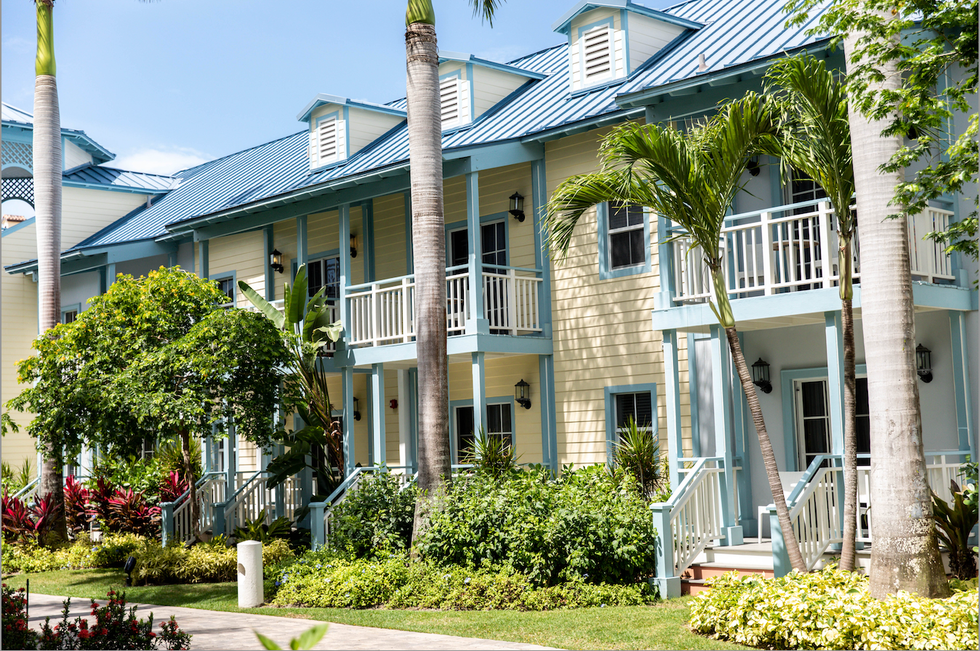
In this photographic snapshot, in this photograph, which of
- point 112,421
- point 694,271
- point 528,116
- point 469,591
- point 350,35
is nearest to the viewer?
point 469,591

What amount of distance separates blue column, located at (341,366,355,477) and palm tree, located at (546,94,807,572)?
7.68 m

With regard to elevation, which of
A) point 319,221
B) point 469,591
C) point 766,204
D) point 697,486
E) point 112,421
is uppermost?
point 319,221

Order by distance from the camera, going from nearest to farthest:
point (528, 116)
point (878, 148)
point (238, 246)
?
point (878, 148) → point (528, 116) → point (238, 246)

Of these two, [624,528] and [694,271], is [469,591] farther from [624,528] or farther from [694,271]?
[694,271]

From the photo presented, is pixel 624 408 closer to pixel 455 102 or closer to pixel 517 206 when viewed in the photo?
pixel 517 206

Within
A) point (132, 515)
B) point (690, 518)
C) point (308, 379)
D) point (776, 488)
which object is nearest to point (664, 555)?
point (690, 518)

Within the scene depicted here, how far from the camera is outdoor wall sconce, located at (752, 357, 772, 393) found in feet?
45.1

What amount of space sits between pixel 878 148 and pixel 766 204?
4602mm

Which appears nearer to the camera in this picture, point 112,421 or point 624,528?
point 624,528

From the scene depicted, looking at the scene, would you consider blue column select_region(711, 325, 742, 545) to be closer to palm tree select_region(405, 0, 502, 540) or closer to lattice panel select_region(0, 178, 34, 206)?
palm tree select_region(405, 0, 502, 540)

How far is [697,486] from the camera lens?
1211 centimetres

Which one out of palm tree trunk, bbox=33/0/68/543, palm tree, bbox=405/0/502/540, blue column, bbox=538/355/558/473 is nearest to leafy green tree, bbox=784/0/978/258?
palm tree, bbox=405/0/502/540

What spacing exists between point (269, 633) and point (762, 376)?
7.58m

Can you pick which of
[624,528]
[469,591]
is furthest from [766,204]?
[469,591]
